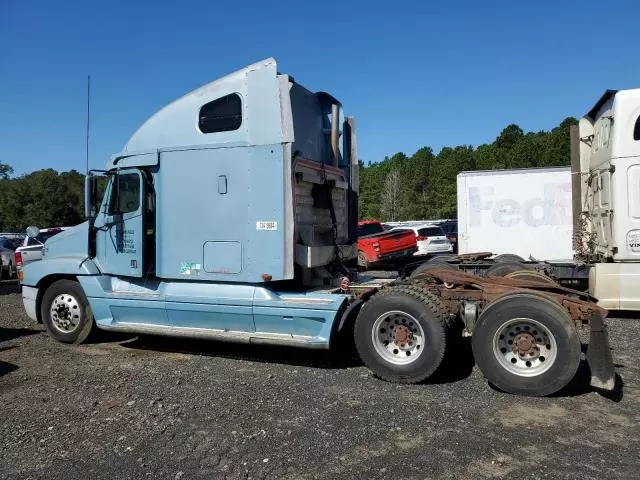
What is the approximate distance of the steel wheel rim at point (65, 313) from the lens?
8.12m

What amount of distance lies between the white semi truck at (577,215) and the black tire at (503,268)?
0.7 inches

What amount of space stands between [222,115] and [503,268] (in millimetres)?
5696

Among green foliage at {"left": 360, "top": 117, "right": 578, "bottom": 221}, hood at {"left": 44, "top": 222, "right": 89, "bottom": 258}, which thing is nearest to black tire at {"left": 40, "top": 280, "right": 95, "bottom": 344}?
hood at {"left": 44, "top": 222, "right": 89, "bottom": 258}

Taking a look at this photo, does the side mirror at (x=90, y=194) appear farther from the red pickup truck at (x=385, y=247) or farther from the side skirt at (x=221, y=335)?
→ the red pickup truck at (x=385, y=247)

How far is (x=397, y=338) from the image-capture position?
6043 millimetres

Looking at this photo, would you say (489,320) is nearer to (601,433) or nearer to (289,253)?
(601,433)

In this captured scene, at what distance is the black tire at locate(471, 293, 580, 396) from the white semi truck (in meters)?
2.03

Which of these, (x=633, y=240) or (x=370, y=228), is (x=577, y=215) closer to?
(x=633, y=240)

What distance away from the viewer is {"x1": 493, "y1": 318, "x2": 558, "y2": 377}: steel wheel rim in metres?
5.47

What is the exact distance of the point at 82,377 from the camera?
6.43 m

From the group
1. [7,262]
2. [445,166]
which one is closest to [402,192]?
[445,166]

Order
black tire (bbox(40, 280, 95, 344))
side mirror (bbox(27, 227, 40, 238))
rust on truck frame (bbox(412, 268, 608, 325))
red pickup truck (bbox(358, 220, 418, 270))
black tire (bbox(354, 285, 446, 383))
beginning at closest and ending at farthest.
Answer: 1. rust on truck frame (bbox(412, 268, 608, 325))
2. black tire (bbox(354, 285, 446, 383))
3. black tire (bbox(40, 280, 95, 344))
4. side mirror (bbox(27, 227, 40, 238))
5. red pickup truck (bbox(358, 220, 418, 270))

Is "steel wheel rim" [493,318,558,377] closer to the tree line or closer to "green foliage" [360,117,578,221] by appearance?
"green foliage" [360,117,578,221]

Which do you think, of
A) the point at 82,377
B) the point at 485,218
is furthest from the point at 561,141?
the point at 82,377
